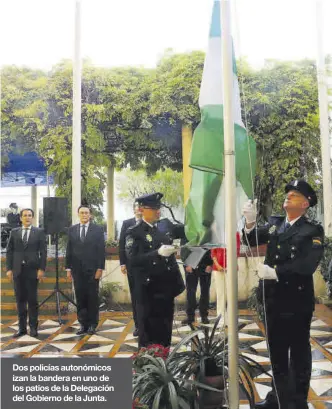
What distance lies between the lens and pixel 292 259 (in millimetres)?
1543

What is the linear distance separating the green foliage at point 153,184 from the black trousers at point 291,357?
575mm

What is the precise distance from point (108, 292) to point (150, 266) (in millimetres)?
241

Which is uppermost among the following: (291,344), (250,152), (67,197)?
(250,152)

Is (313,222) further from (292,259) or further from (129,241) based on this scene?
(129,241)

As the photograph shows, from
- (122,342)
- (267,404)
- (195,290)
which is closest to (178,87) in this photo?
(195,290)

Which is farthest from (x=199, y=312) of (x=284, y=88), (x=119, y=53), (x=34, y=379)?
(x=119, y=53)

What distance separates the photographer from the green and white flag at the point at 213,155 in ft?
4.97

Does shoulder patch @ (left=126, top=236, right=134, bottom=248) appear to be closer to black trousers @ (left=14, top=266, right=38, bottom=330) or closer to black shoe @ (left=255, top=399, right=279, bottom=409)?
black trousers @ (left=14, top=266, right=38, bottom=330)

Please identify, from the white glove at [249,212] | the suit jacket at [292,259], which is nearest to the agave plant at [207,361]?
the suit jacket at [292,259]

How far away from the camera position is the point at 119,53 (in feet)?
5.65

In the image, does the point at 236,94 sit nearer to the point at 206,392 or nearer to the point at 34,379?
the point at 206,392

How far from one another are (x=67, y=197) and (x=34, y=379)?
74 cm

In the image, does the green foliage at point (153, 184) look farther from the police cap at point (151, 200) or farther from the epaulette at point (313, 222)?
the epaulette at point (313, 222)

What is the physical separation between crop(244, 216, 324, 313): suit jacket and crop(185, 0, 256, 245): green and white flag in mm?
140
